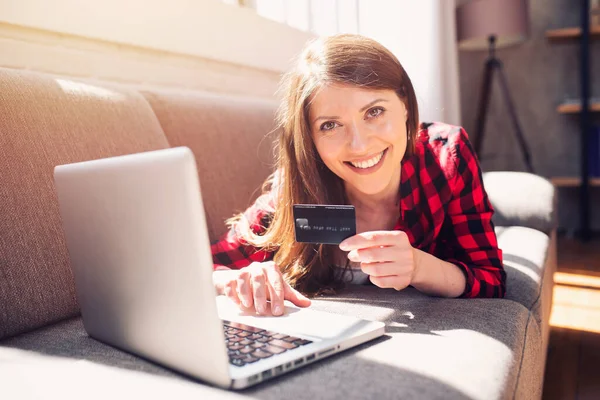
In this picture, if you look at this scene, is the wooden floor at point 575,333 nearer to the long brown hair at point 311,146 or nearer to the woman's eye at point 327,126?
the long brown hair at point 311,146

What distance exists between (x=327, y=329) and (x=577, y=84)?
10.8 ft

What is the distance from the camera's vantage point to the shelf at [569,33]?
3231mm

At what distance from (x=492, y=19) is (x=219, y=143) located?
2.05 metres

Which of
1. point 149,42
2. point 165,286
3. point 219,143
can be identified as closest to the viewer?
point 165,286

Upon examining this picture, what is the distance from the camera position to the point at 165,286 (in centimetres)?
62

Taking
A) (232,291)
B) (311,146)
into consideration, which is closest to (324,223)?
(232,291)

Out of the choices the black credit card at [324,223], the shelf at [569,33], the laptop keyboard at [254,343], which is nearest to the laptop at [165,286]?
the laptop keyboard at [254,343]

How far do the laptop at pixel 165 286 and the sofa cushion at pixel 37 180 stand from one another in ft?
0.38

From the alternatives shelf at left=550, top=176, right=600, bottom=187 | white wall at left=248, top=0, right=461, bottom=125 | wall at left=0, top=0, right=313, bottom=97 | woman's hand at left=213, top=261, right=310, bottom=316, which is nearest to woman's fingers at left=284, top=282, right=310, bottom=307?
woman's hand at left=213, top=261, right=310, bottom=316

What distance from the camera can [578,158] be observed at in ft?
11.5

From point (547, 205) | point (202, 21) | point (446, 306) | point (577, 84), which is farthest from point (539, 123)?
point (446, 306)

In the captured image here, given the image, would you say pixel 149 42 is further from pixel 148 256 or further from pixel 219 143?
pixel 148 256

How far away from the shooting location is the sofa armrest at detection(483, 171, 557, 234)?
1556mm

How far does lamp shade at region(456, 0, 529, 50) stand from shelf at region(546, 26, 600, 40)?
1.15 feet
